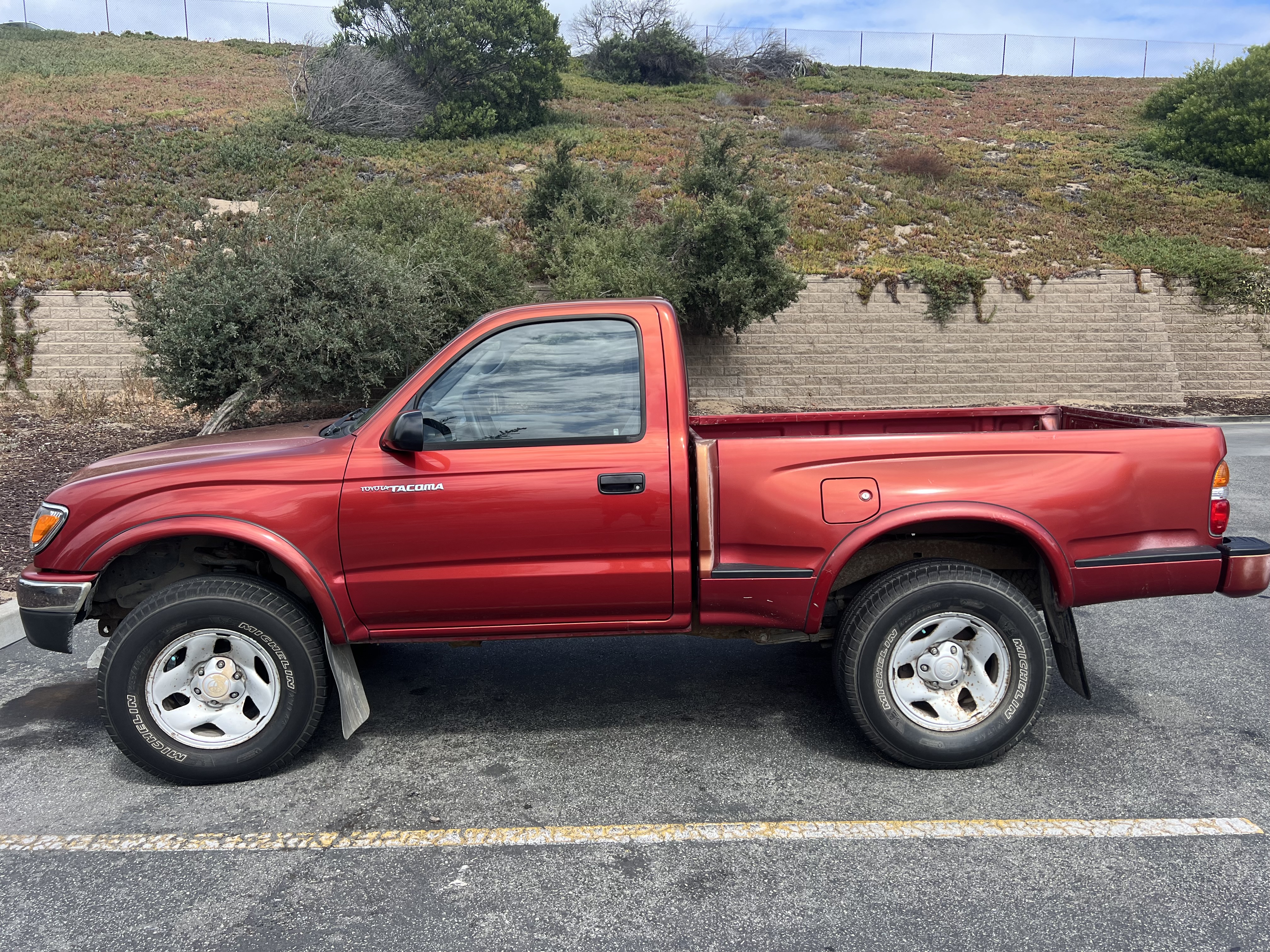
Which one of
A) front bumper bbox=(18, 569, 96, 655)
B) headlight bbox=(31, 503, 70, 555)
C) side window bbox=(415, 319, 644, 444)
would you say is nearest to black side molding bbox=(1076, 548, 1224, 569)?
side window bbox=(415, 319, 644, 444)

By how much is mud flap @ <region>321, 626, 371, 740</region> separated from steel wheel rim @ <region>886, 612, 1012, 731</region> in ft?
7.66

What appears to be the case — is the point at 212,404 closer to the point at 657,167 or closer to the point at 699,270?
the point at 699,270

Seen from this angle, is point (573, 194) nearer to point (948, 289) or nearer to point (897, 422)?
point (948, 289)

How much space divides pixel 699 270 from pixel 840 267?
523 centimetres

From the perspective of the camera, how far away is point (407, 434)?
3.68m

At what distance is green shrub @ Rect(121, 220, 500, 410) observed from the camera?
449 inches

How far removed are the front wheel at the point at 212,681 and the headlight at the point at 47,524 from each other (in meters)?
0.51

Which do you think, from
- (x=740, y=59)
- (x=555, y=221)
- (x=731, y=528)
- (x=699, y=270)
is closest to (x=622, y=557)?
(x=731, y=528)

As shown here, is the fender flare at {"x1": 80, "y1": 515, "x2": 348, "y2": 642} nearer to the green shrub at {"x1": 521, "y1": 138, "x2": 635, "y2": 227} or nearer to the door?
the door

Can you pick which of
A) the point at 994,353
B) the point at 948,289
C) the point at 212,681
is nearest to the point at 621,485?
the point at 212,681

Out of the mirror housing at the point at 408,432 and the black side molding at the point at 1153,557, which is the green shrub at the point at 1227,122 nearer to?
the black side molding at the point at 1153,557

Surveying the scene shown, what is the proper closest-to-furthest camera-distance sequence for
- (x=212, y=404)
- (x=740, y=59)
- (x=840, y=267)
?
(x=212, y=404), (x=840, y=267), (x=740, y=59)

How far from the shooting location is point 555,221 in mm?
21375

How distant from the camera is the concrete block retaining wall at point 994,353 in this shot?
70.7ft
